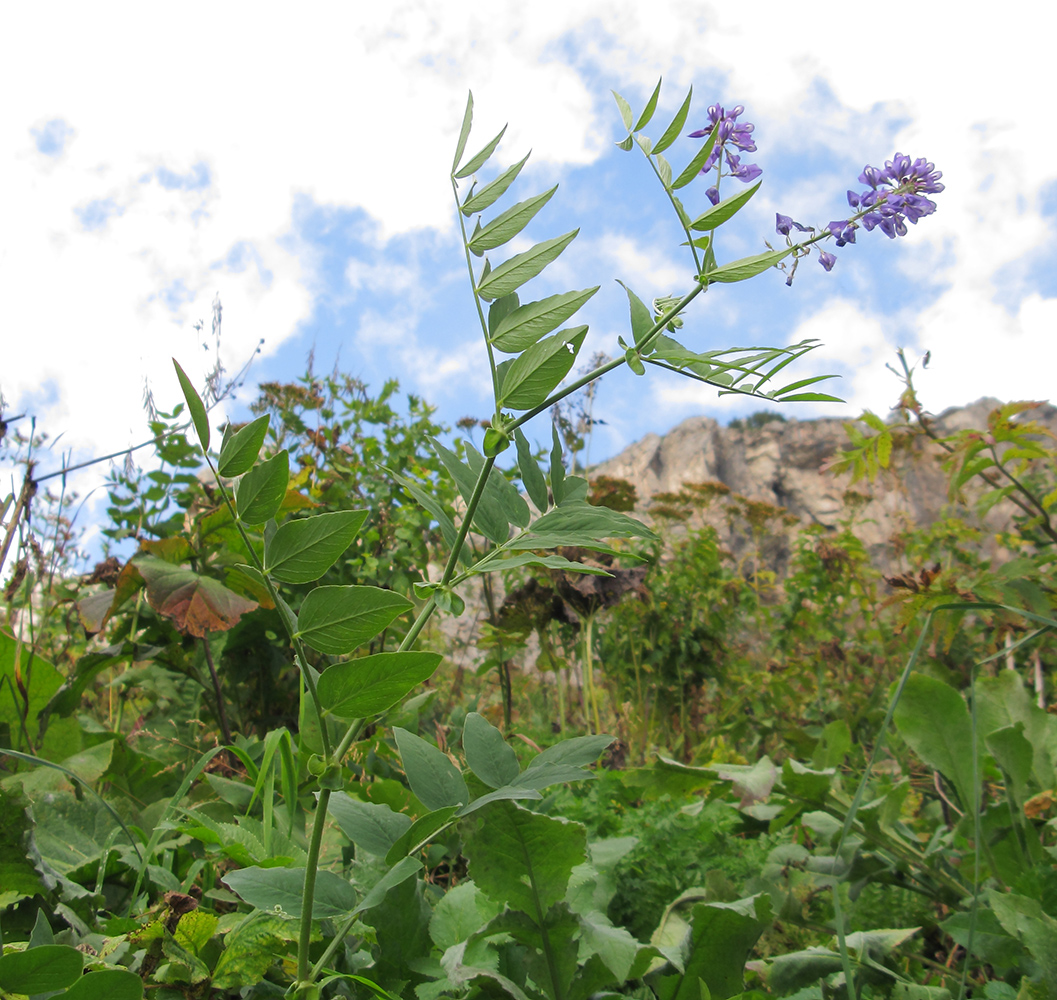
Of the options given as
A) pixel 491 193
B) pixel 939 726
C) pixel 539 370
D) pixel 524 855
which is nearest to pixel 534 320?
pixel 539 370

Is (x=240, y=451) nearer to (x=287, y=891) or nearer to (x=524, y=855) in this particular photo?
(x=287, y=891)

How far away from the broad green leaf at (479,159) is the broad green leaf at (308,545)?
371 millimetres

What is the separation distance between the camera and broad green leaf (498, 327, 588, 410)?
59 cm

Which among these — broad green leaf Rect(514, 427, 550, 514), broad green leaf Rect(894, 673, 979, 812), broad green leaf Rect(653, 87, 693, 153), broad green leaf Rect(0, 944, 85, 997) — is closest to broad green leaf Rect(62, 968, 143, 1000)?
broad green leaf Rect(0, 944, 85, 997)

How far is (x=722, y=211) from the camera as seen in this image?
2.15 feet

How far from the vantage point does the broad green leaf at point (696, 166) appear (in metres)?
0.65

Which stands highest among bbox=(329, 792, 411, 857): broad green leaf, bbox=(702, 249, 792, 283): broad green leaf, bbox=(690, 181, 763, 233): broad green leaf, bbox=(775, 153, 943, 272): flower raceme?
bbox=(775, 153, 943, 272): flower raceme

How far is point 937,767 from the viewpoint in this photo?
1194 millimetres

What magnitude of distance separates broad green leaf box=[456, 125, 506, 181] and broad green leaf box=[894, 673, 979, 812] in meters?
0.99

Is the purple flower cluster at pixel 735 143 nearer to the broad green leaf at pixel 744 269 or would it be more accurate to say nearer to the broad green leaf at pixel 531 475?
the broad green leaf at pixel 744 269

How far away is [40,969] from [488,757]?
1.15 feet

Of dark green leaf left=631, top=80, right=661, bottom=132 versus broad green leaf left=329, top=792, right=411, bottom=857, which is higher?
dark green leaf left=631, top=80, right=661, bottom=132

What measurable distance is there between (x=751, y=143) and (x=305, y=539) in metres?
0.65

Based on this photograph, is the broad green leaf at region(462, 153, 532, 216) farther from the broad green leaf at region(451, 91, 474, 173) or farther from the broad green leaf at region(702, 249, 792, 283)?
the broad green leaf at region(702, 249, 792, 283)
